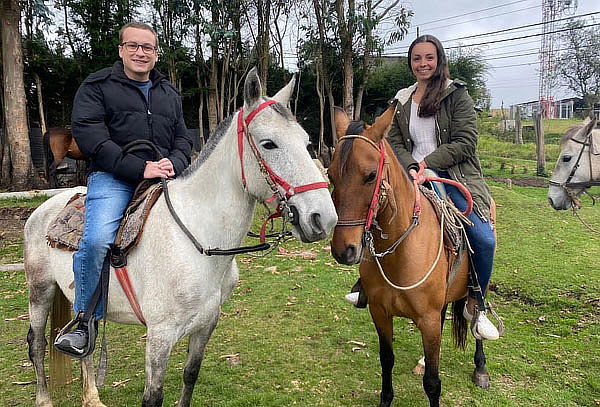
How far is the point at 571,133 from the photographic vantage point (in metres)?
4.44

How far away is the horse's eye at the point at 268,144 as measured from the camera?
201cm

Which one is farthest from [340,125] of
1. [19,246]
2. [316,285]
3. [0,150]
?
[0,150]

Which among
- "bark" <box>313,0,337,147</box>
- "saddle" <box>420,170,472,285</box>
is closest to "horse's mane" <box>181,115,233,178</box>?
"saddle" <box>420,170,472,285</box>

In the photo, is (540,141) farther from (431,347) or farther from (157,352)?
(157,352)

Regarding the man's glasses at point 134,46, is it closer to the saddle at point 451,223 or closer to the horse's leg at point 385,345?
the saddle at point 451,223

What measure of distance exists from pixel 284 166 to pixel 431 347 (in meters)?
1.66

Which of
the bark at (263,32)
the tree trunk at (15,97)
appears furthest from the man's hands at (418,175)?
the bark at (263,32)

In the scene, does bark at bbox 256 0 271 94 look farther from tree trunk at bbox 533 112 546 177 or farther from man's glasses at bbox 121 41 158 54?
man's glasses at bbox 121 41 158 54

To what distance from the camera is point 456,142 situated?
10.2 feet

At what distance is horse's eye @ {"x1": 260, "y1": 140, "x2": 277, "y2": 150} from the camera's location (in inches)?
79.3

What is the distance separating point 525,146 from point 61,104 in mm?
21051

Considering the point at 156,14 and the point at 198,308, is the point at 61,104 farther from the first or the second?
the point at 198,308

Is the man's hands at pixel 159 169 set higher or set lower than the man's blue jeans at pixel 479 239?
higher

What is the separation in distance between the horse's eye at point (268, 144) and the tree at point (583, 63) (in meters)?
29.2
